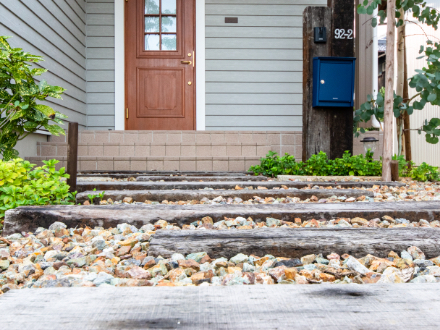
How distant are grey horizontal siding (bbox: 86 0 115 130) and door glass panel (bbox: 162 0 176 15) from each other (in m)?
0.69

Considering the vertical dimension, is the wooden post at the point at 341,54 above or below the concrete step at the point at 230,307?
above

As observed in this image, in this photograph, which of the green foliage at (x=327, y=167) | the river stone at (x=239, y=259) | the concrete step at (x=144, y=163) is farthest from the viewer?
the concrete step at (x=144, y=163)

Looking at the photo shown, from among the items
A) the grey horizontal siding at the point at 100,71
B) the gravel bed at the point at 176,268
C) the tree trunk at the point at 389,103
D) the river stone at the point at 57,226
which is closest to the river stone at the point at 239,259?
the gravel bed at the point at 176,268

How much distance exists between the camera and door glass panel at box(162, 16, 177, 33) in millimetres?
4754

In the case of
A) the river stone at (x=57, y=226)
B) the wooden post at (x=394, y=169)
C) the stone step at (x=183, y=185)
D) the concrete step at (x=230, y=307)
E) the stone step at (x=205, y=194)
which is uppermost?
the wooden post at (x=394, y=169)

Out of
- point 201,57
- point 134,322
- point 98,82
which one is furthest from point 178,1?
point 134,322

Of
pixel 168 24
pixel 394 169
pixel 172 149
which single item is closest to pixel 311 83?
pixel 394 169

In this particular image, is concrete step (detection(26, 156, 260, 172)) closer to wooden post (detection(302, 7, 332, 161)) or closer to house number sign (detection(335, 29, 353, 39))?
wooden post (detection(302, 7, 332, 161))

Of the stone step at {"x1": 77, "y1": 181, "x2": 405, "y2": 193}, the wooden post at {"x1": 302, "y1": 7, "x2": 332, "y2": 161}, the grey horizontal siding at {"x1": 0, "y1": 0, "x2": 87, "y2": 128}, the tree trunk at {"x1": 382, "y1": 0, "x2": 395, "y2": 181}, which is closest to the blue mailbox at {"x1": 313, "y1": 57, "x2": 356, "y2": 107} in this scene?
the wooden post at {"x1": 302, "y1": 7, "x2": 332, "y2": 161}

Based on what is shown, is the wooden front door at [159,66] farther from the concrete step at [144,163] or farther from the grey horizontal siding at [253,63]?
the concrete step at [144,163]

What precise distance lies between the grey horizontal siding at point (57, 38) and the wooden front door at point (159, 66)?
0.56m

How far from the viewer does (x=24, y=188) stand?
1.48 meters

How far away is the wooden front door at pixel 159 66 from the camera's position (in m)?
4.71

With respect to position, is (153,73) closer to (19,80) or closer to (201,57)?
(201,57)
